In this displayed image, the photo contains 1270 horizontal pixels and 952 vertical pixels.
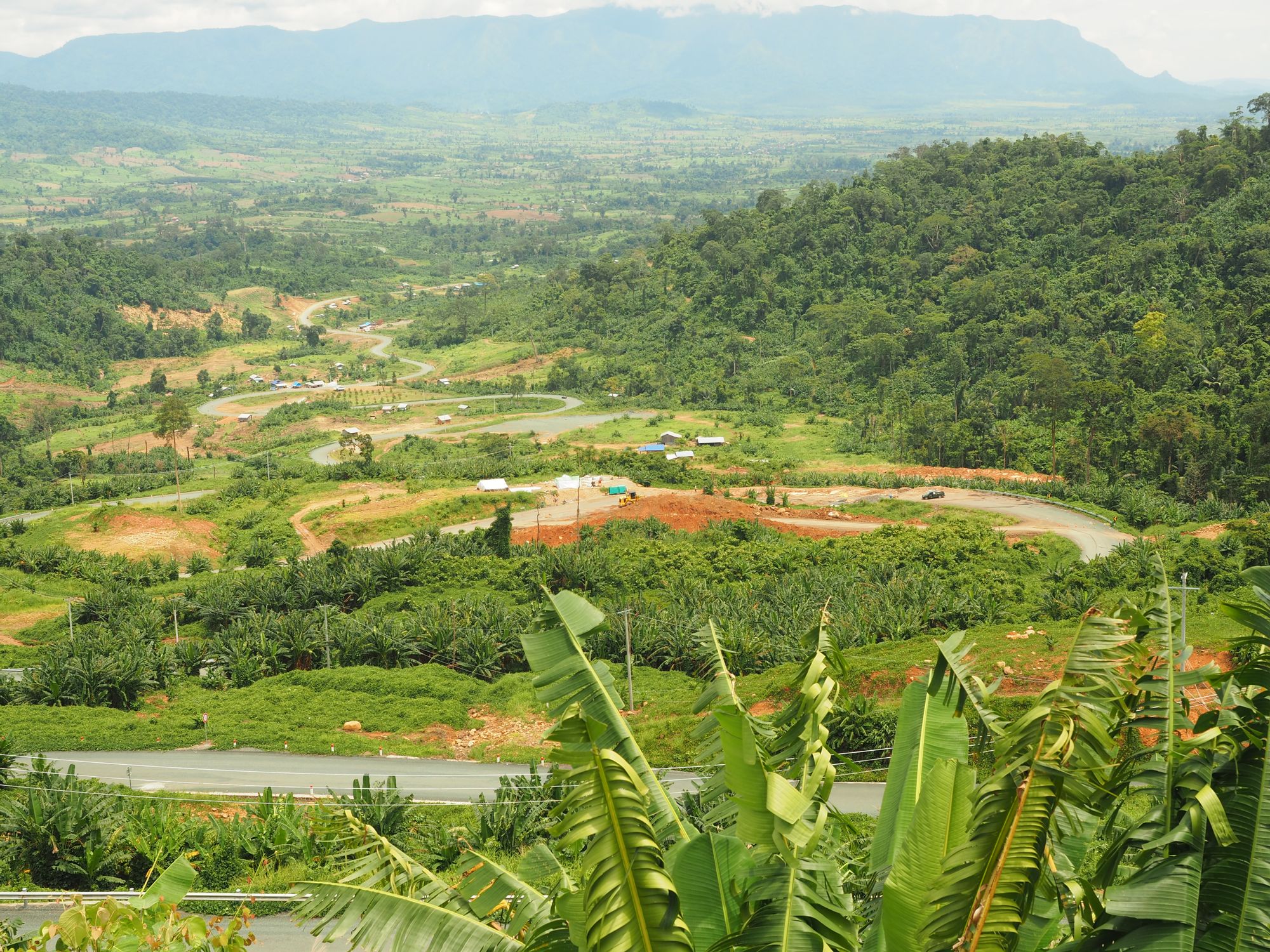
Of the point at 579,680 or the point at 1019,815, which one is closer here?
the point at 1019,815

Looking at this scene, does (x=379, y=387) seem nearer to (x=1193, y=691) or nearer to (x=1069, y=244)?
(x=1069, y=244)

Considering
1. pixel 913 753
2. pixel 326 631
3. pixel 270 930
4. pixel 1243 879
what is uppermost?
pixel 1243 879

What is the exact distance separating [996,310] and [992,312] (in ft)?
0.88

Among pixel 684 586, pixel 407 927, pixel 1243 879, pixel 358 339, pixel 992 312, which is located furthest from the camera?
pixel 358 339

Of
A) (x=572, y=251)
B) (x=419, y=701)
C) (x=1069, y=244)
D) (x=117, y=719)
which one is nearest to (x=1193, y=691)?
(x=419, y=701)

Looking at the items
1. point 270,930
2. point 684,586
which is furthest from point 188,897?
point 684,586

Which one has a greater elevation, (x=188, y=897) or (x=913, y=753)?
(x=913, y=753)

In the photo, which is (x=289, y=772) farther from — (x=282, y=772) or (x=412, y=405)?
(x=412, y=405)

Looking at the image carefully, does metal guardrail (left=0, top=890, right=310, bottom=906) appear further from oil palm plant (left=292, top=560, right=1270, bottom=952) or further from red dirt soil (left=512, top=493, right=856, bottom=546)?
red dirt soil (left=512, top=493, right=856, bottom=546)

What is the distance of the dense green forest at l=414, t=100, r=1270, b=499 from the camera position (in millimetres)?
49406

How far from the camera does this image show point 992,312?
65.2 meters

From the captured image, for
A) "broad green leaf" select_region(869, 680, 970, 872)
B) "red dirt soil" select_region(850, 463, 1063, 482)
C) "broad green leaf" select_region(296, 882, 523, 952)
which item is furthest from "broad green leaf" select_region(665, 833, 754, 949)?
"red dirt soil" select_region(850, 463, 1063, 482)

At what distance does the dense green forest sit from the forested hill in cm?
15

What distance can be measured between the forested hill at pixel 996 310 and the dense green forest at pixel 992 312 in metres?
0.15
